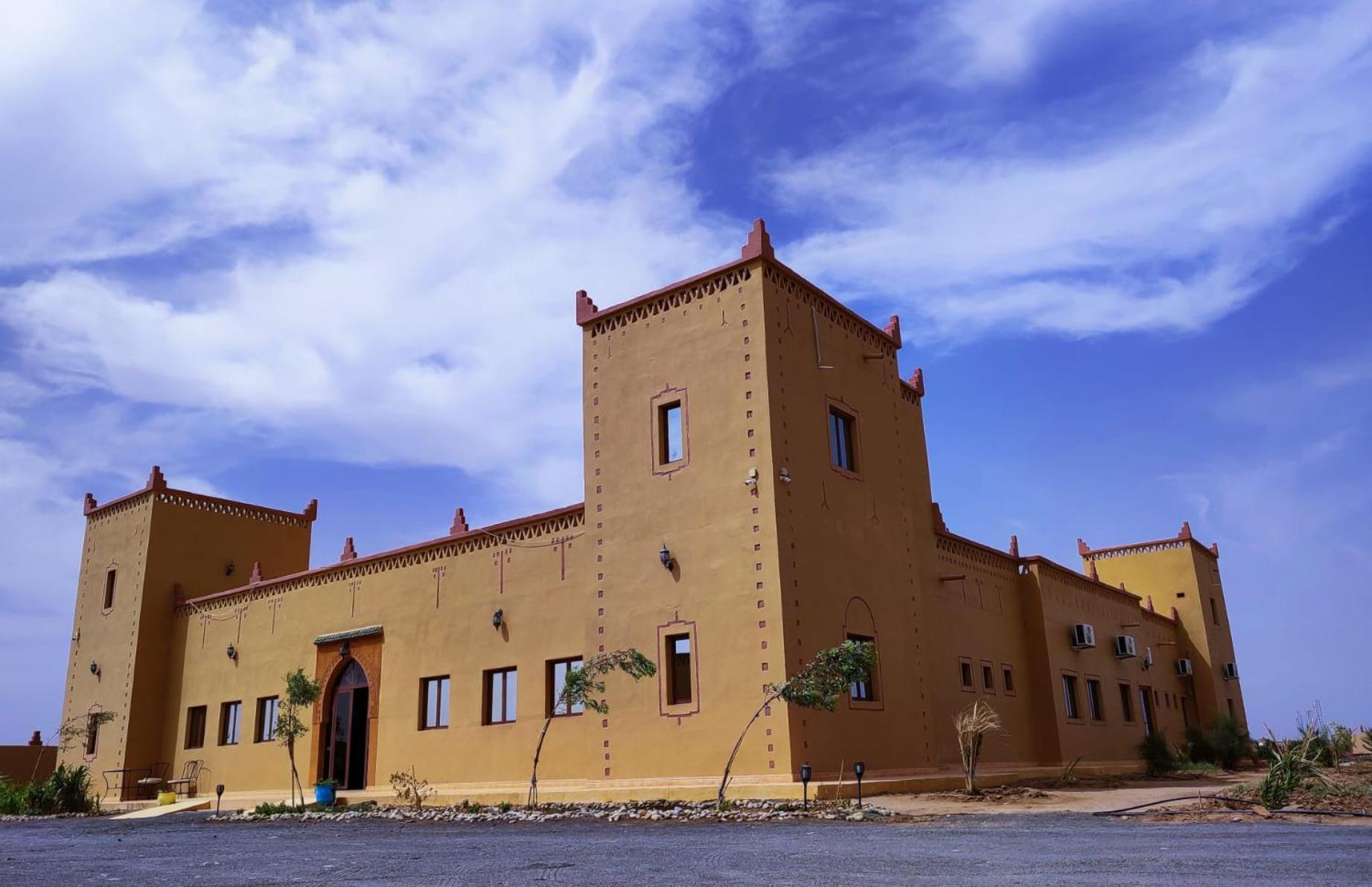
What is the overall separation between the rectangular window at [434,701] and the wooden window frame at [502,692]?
0.98 metres

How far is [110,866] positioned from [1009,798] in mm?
11746

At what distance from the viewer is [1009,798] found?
15.6m

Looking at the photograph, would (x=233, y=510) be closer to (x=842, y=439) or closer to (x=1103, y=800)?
(x=842, y=439)

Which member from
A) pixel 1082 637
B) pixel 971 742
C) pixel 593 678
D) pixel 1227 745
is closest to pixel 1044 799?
pixel 971 742

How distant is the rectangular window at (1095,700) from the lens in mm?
25984

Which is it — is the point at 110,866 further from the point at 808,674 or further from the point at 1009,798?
the point at 1009,798

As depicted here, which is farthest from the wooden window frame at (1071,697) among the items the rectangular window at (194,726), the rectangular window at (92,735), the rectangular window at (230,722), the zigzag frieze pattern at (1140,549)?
the rectangular window at (92,735)

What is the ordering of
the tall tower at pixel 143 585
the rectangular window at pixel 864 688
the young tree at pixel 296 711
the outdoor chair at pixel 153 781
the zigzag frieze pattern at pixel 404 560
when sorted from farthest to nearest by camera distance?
the tall tower at pixel 143 585, the outdoor chair at pixel 153 781, the young tree at pixel 296 711, the zigzag frieze pattern at pixel 404 560, the rectangular window at pixel 864 688

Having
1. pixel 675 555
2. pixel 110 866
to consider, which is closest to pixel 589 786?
pixel 675 555

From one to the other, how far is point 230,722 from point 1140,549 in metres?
29.8

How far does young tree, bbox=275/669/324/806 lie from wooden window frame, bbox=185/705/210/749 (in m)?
4.65

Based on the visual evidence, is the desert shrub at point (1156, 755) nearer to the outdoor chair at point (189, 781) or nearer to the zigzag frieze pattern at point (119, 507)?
the outdoor chair at point (189, 781)

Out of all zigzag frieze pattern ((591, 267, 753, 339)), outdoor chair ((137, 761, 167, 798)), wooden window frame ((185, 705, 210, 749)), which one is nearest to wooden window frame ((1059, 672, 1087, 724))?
zigzag frieze pattern ((591, 267, 753, 339))

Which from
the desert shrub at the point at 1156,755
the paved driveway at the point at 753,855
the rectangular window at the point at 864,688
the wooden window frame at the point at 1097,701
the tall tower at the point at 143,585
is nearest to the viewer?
the paved driveway at the point at 753,855
